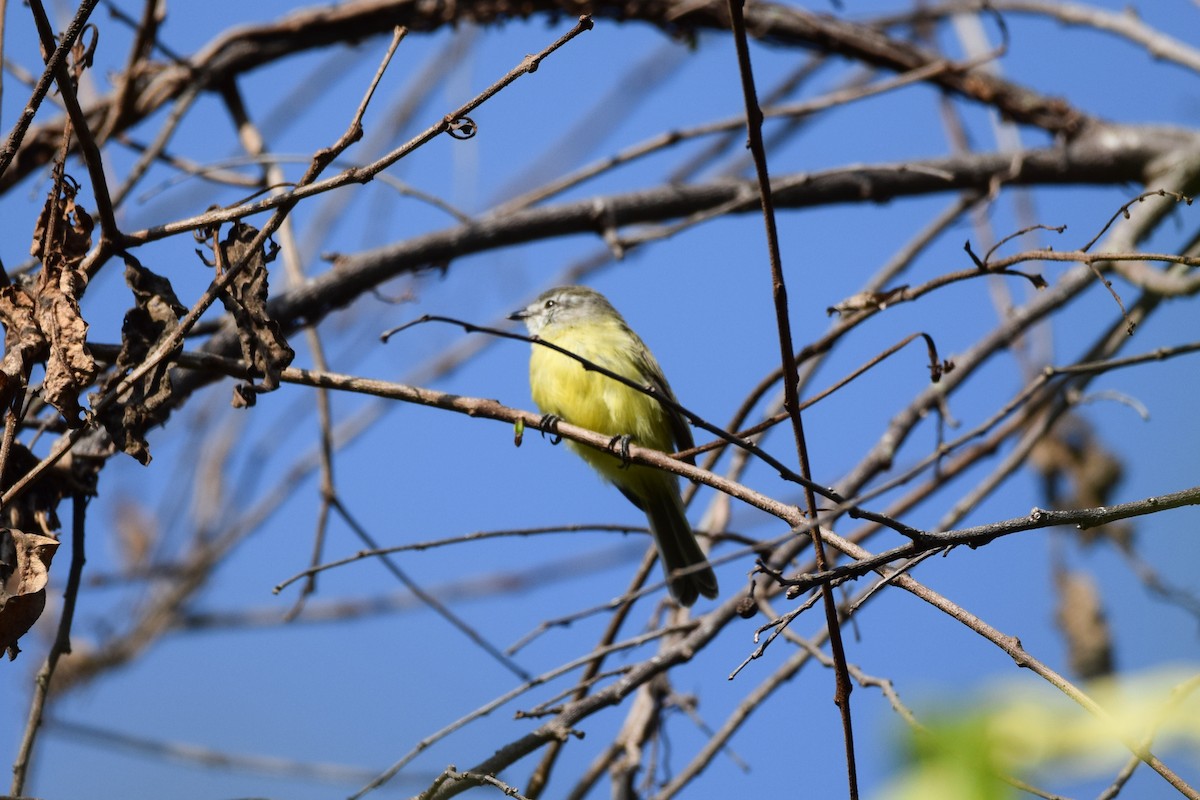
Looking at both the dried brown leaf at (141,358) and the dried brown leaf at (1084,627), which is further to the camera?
the dried brown leaf at (1084,627)

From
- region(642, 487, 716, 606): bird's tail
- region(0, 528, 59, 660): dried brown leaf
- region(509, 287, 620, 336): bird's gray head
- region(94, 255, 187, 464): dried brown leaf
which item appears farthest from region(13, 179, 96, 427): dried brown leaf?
region(509, 287, 620, 336): bird's gray head

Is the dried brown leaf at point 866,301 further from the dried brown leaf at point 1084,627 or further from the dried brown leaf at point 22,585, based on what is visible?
the dried brown leaf at point 1084,627

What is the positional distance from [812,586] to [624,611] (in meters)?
2.14

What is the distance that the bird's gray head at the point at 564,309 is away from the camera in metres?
6.22

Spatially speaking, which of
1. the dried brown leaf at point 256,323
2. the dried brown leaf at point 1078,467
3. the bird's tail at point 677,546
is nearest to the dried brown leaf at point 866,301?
the dried brown leaf at point 256,323

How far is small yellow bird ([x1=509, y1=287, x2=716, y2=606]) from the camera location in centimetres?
520

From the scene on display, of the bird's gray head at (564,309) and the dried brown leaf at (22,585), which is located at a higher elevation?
the bird's gray head at (564,309)

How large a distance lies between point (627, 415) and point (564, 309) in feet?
3.91

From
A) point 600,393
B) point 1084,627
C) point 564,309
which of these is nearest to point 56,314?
point 600,393

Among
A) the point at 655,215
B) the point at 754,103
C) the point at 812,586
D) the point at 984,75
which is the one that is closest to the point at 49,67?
the point at 754,103

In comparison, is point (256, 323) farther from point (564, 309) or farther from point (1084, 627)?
point (1084, 627)

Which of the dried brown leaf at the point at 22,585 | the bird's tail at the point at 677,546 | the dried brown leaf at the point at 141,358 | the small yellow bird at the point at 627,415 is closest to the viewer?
the dried brown leaf at the point at 22,585

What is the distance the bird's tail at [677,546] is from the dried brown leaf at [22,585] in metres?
2.68

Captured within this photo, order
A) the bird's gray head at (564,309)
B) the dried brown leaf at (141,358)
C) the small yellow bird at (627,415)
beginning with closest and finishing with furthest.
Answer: the dried brown leaf at (141,358) → the small yellow bird at (627,415) → the bird's gray head at (564,309)
